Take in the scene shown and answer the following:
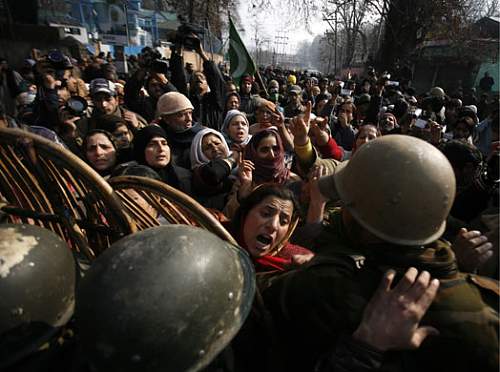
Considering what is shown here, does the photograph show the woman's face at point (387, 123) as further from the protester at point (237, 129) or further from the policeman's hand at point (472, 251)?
the policeman's hand at point (472, 251)

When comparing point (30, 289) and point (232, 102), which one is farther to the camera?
point (232, 102)

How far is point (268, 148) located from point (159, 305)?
2081 mm

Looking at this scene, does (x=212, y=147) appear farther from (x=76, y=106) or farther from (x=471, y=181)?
(x=76, y=106)

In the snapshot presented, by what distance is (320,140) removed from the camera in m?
3.58

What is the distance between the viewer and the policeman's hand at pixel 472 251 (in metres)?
1.29

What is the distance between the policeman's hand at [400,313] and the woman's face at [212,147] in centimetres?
228

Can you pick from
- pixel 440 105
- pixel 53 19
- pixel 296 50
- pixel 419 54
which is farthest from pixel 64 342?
pixel 296 50

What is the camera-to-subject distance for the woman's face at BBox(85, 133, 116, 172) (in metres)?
2.58

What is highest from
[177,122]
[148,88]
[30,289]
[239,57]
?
[239,57]

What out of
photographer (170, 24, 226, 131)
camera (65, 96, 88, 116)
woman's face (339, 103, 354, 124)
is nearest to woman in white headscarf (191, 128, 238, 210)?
photographer (170, 24, 226, 131)

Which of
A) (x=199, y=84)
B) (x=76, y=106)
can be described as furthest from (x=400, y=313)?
(x=199, y=84)

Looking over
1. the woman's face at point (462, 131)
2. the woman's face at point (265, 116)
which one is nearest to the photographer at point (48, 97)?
the woman's face at point (265, 116)

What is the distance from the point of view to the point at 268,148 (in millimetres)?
2783

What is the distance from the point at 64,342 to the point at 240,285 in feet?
2.47
